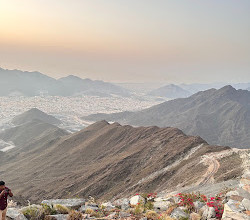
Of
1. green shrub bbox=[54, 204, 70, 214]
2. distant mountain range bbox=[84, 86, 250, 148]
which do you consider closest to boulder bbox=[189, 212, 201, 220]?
green shrub bbox=[54, 204, 70, 214]

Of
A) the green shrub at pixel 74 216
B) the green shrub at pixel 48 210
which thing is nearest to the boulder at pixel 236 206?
the green shrub at pixel 74 216

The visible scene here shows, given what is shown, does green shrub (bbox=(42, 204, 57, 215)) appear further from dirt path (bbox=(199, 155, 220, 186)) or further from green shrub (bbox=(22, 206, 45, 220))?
dirt path (bbox=(199, 155, 220, 186))

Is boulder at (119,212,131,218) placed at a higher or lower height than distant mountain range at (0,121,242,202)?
higher

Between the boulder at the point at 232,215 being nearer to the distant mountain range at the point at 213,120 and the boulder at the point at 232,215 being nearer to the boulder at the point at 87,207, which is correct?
the boulder at the point at 87,207

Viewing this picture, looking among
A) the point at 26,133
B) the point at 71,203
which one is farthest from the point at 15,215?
the point at 26,133

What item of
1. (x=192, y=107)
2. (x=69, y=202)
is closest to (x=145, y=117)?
(x=192, y=107)

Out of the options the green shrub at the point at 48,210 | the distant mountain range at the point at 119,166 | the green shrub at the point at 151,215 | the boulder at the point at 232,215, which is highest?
the boulder at the point at 232,215
